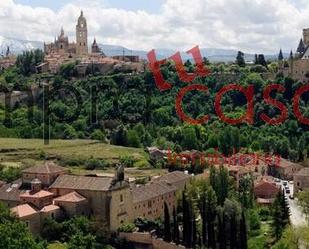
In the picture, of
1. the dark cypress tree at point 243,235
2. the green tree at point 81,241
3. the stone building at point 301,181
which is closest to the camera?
the green tree at point 81,241

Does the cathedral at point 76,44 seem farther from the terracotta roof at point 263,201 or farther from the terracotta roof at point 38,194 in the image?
the terracotta roof at point 38,194

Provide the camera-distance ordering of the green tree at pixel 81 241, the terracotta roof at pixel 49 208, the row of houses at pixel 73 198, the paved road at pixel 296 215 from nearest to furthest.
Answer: the green tree at pixel 81 241
the terracotta roof at pixel 49 208
the row of houses at pixel 73 198
the paved road at pixel 296 215

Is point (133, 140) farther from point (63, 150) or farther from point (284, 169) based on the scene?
point (284, 169)

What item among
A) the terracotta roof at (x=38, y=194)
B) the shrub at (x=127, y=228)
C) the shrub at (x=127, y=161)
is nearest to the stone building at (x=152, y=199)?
the shrub at (x=127, y=228)

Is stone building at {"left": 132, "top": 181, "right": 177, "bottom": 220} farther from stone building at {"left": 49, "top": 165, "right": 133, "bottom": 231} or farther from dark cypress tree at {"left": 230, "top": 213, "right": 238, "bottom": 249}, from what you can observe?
dark cypress tree at {"left": 230, "top": 213, "right": 238, "bottom": 249}

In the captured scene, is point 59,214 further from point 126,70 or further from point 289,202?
point 126,70

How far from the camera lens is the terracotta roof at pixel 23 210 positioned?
30.5 meters

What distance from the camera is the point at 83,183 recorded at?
3344 cm

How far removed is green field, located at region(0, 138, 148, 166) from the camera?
4831 cm

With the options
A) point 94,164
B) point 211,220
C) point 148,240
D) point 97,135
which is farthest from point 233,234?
point 97,135

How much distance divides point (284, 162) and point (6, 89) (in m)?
31.0

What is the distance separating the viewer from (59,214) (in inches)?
1266

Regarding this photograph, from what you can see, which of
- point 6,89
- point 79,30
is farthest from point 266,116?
point 79,30

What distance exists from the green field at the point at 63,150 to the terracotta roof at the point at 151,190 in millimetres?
10117
